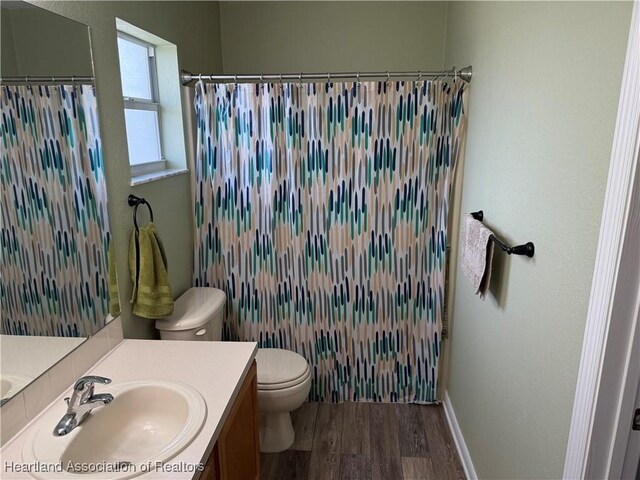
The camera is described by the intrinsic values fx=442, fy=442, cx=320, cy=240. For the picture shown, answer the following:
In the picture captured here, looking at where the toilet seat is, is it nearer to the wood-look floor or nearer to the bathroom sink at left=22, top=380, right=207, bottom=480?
the wood-look floor

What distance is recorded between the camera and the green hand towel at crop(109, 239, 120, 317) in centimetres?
172

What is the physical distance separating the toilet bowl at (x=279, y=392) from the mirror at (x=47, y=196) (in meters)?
0.89

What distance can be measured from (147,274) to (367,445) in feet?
→ 4.85

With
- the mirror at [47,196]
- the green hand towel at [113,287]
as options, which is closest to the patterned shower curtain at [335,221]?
the green hand towel at [113,287]

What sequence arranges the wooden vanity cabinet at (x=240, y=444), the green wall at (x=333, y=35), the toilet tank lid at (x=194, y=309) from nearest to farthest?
the wooden vanity cabinet at (x=240, y=444), the toilet tank lid at (x=194, y=309), the green wall at (x=333, y=35)

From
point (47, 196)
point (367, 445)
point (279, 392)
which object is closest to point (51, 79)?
point (47, 196)

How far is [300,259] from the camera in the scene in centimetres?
258

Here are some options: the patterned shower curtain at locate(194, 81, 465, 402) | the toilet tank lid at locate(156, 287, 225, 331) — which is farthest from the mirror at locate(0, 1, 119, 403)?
the patterned shower curtain at locate(194, 81, 465, 402)

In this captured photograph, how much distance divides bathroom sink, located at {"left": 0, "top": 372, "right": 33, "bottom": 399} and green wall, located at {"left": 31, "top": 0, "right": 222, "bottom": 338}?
0.58m

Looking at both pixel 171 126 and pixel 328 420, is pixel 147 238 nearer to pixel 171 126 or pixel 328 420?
pixel 171 126

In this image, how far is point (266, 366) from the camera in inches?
90.9

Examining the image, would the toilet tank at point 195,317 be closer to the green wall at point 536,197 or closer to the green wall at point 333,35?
the green wall at point 536,197

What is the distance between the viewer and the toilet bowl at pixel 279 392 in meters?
2.20

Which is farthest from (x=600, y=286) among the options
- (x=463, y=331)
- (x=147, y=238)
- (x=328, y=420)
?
(x=328, y=420)
